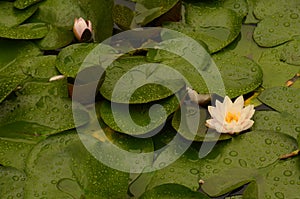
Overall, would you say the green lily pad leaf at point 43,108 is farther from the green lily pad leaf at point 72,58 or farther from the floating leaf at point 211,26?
the floating leaf at point 211,26

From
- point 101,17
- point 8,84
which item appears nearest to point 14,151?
point 8,84

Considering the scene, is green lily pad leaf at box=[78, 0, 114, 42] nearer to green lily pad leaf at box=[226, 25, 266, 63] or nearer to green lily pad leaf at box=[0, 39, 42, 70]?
green lily pad leaf at box=[0, 39, 42, 70]

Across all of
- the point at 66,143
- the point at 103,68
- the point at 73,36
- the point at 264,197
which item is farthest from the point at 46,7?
the point at 264,197

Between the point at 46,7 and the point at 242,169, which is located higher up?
the point at 46,7

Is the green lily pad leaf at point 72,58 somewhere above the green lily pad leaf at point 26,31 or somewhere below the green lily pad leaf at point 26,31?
below

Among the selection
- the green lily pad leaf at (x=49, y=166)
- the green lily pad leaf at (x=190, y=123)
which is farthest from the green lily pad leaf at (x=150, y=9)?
the green lily pad leaf at (x=49, y=166)

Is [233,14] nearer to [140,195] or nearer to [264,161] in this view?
[264,161]

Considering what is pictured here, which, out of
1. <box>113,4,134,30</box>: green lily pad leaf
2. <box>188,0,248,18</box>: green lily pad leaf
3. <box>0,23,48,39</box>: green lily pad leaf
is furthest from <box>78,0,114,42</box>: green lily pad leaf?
<box>188,0,248,18</box>: green lily pad leaf
